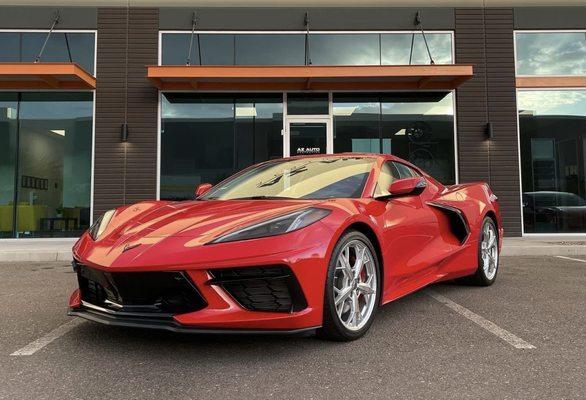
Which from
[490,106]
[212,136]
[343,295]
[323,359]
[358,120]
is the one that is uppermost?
[490,106]

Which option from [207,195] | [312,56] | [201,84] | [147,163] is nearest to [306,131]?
[312,56]

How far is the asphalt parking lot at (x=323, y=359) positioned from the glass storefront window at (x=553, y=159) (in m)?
7.42

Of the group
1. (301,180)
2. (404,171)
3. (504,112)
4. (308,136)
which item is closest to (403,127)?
(308,136)

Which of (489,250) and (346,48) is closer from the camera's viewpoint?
(489,250)

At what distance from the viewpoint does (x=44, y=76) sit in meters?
9.56

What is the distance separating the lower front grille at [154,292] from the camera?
251cm

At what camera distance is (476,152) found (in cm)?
1048

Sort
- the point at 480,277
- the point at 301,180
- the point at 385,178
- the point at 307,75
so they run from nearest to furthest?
1. the point at 301,180
2. the point at 385,178
3. the point at 480,277
4. the point at 307,75

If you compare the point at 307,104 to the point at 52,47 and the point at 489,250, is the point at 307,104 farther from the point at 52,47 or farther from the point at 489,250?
the point at 489,250

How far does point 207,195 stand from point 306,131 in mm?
7027

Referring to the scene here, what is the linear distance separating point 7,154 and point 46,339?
894 cm

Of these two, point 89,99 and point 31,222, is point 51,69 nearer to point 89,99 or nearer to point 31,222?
point 89,99

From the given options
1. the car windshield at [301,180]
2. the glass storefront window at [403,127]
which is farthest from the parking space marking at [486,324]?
the glass storefront window at [403,127]

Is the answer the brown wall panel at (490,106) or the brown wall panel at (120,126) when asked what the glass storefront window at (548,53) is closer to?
the brown wall panel at (490,106)
